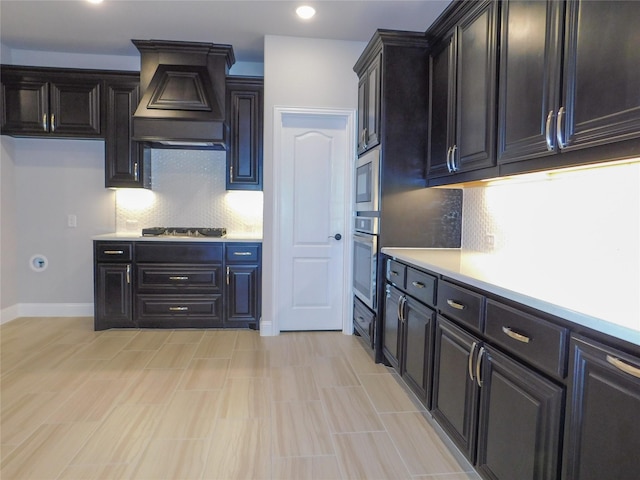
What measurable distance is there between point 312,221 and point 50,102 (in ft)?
9.64

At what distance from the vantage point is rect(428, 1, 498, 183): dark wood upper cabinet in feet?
6.86

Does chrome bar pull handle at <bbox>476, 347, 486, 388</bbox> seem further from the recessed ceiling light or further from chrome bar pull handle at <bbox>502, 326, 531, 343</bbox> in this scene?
the recessed ceiling light

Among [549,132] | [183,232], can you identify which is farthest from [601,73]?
[183,232]

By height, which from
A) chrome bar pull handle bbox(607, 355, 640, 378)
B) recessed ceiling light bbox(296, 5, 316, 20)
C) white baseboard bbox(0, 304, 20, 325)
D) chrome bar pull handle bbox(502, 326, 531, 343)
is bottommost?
white baseboard bbox(0, 304, 20, 325)

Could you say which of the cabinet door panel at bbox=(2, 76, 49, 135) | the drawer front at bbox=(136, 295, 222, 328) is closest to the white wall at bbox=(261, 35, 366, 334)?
the drawer front at bbox=(136, 295, 222, 328)

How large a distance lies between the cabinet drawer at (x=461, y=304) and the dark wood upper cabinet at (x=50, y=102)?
3.77 metres

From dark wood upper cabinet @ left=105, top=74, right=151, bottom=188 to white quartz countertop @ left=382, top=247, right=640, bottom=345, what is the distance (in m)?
3.03

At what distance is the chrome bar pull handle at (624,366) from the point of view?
96 centimetres

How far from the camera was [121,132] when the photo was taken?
401 cm

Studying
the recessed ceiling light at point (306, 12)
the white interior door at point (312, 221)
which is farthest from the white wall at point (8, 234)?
the recessed ceiling light at point (306, 12)

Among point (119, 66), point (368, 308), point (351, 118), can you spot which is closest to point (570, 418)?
point (368, 308)

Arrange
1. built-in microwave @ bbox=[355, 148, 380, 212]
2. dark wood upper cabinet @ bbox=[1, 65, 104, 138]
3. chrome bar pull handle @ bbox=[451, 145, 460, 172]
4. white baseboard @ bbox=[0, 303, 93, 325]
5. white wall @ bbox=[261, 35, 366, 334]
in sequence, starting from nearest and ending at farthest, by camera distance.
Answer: chrome bar pull handle @ bbox=[451, 145, 460, 172], built-in microwave @ bbox=[355, 148, 380, 212], white wall @ bbox=[261, 35, 366, 334], dark wood upper cabinet @ bbox=[1, 65, 104, 138], white baseboard @ bbox=[0, 303, 93, 325]

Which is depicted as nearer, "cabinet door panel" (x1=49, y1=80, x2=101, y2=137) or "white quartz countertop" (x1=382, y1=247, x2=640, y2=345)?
"white quartz countertop" (x1=382, y1=247, x2=640, y2=345)

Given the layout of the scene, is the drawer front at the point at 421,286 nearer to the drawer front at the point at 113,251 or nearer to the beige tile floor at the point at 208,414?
the beige tile floor at the point at 208,414
